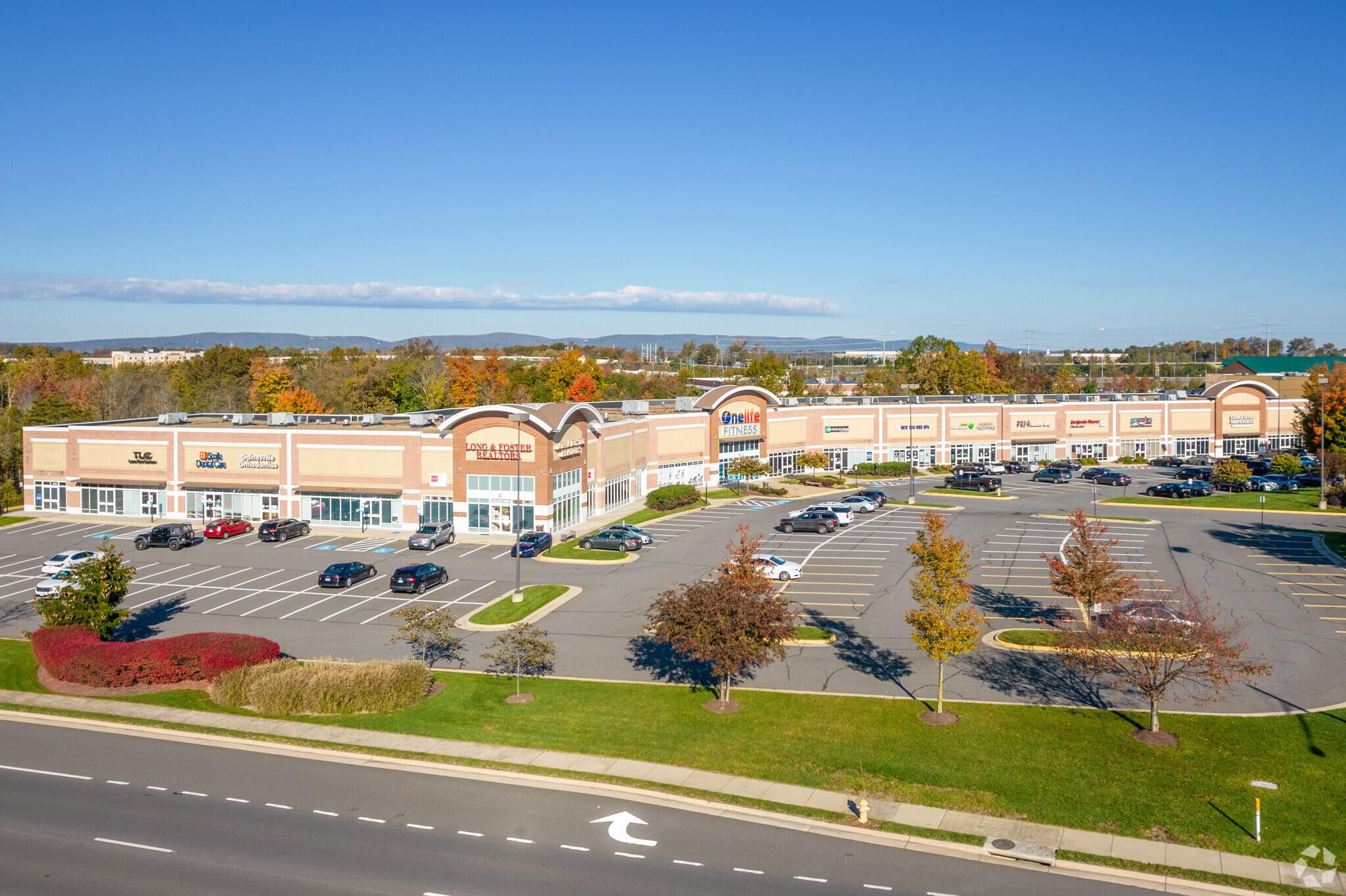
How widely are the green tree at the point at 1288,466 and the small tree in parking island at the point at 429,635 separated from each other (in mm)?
71393

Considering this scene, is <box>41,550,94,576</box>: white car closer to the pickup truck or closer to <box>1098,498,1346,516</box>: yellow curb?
the pickup truck

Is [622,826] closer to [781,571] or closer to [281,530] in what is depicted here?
[781,571]

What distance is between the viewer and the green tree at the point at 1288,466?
246 ft

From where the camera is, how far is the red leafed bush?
2905 centimetres

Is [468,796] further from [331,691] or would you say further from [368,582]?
[368,582]

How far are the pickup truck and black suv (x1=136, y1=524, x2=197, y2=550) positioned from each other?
56.5 meters

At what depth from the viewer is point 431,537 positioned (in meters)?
52.3

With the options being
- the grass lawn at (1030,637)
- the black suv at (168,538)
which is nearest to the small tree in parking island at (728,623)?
the grass lawn at (1030,637)

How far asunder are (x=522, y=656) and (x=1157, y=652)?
18.5m

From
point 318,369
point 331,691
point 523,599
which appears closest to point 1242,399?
point 523,599

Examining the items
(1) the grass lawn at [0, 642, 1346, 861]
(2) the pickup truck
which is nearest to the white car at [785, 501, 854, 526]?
(2) the pickup truck

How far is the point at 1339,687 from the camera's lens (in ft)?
89.4

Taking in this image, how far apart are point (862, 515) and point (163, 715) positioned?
4584 cm

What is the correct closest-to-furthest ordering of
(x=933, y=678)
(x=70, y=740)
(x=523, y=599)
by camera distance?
(x=70, y=740) < (x=933, y=678) < (x=523, y=599)
